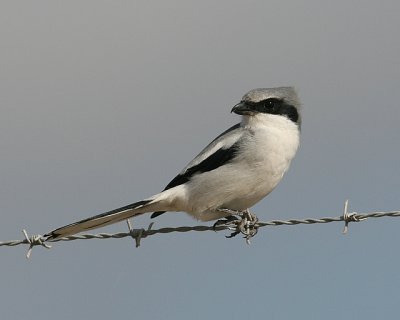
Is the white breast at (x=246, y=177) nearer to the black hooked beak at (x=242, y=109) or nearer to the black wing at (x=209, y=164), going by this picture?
the black wing at (x=209, y=164)

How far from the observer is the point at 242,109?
725 centimetres

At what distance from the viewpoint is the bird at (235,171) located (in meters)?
6.81

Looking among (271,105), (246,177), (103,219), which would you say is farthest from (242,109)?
(103,219)

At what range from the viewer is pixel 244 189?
6.79 metres

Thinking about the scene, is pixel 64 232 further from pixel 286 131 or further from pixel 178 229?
pixel 286 131

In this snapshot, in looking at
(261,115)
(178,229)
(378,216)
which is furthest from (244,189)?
(378,216)

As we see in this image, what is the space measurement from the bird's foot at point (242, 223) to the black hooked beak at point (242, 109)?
0.85 metres

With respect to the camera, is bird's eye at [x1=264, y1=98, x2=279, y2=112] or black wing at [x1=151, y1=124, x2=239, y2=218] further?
bird's eye at [x1=264, y1=98, x2=279, y2=112]

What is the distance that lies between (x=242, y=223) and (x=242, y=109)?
105 centimetres

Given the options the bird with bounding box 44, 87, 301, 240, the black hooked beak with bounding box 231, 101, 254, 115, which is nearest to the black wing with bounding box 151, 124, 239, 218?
the bird with bounding box 44, 87, 301, 240

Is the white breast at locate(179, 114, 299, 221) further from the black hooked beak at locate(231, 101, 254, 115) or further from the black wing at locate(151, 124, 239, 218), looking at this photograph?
the black hooked beak at locate(231, 101, 254, 115)

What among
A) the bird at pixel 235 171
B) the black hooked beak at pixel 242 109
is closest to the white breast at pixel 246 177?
the bird at pixel 235 171

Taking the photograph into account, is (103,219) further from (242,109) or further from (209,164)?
(242,109)

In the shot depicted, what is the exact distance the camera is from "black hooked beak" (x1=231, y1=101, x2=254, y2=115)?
723 centimetres
